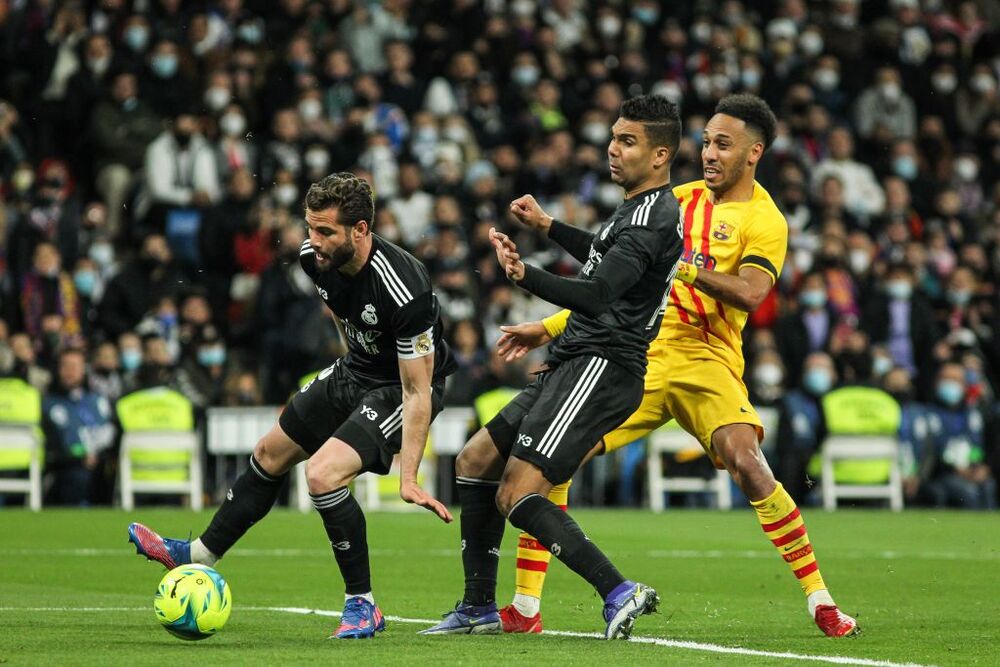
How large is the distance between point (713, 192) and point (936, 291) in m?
14.5

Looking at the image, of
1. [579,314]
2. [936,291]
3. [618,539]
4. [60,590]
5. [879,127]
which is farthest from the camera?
[879,127]

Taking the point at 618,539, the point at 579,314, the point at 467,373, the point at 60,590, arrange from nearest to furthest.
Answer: the point at 579,314
the point at 60,590
the point at 618,539
the point at 467,373

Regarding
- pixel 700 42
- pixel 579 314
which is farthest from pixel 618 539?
→ pixel 700 42

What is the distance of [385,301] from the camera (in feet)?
28.7

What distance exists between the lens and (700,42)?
26.1m

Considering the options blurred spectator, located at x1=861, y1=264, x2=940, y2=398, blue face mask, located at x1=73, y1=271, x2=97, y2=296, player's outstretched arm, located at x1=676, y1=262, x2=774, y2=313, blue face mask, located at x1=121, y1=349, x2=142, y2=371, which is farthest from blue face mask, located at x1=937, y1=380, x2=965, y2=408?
player's outstretched arm, located at x1=676, y1=262, x2=774, y2=313

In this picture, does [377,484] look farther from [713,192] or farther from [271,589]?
[713,192]

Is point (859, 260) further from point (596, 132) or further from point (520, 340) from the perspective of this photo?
point (520, 340)

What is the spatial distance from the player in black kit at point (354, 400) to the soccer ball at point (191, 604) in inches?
24.9

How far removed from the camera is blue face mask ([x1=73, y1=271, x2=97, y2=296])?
20.3 meters

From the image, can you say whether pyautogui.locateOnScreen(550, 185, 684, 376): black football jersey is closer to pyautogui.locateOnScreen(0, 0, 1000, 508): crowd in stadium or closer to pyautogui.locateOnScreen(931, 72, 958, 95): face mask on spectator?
pyautogui.locateOnScreen(0, 0, 1000, 508): crowd in stadium

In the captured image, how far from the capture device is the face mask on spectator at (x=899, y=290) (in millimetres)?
22281

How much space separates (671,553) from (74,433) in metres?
7.64

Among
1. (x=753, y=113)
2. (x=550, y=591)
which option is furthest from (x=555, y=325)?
(x=550, y=591)
